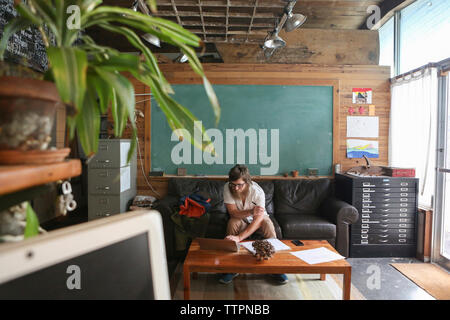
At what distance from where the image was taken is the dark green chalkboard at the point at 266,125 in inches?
161

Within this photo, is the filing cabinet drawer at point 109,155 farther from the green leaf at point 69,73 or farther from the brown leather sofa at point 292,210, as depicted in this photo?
the green leaf at point 69,73

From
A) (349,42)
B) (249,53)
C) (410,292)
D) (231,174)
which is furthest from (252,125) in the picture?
(410,292)

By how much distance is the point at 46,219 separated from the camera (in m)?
3.61

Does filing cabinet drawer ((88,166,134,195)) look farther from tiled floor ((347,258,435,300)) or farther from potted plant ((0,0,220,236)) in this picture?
potted plant ((0,0,220,236))

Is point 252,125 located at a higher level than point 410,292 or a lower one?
higher

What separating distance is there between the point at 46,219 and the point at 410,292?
4.15 meters

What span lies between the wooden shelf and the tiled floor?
2620mm

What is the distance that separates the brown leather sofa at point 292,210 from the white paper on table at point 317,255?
89 centimetres

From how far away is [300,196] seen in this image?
3797mm

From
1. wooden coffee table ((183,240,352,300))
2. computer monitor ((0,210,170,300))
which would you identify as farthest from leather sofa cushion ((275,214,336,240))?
computer monitor ((0,210,170,300))

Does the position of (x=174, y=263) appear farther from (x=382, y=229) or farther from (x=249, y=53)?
(x=249, y=53)

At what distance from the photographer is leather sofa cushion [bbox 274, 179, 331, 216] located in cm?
376

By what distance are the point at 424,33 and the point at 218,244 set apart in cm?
349

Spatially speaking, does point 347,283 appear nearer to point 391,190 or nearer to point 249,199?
point 249,199
